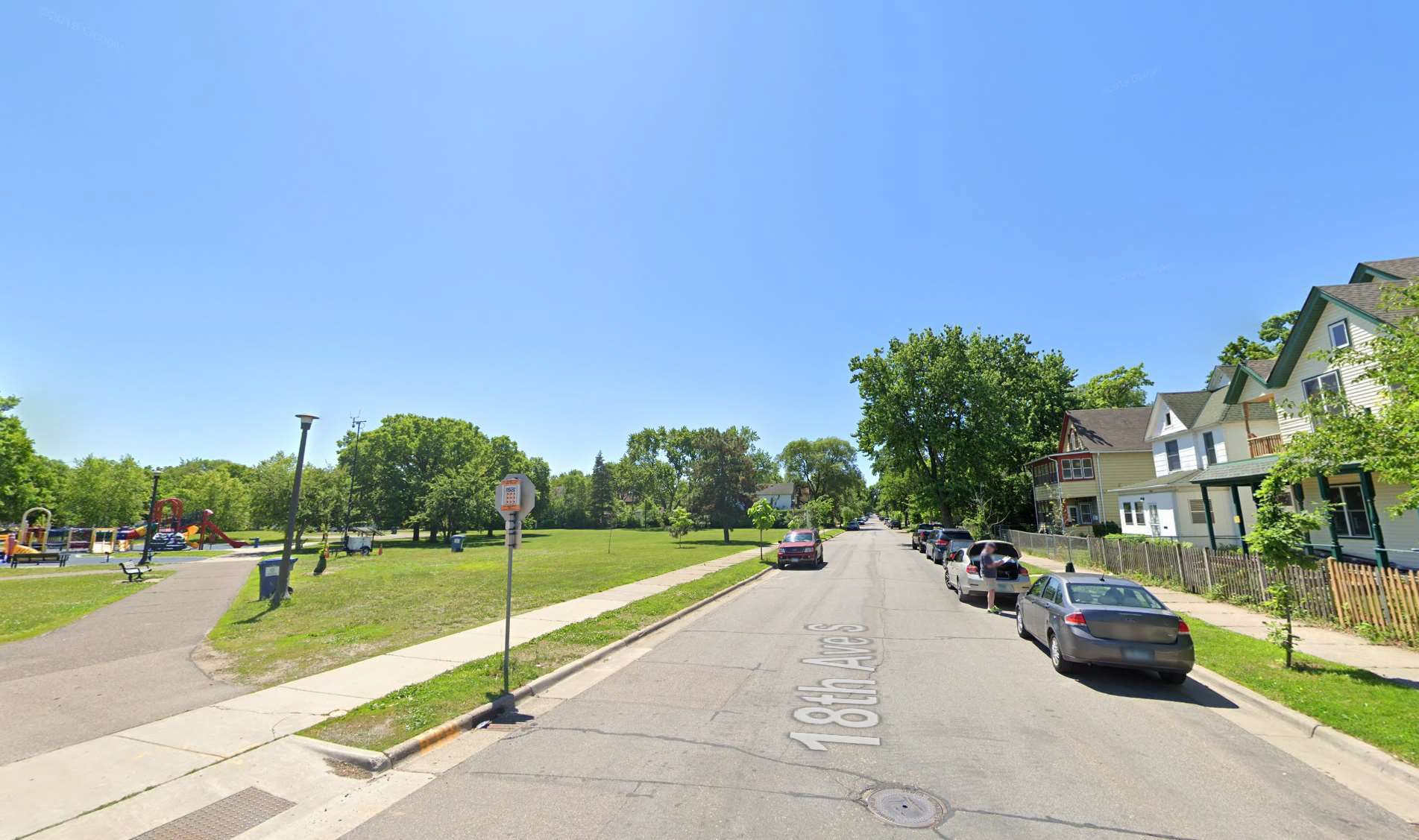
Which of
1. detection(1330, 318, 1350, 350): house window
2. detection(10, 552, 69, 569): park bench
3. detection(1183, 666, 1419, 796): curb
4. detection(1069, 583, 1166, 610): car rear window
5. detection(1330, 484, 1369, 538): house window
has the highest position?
detection(1330, 318, 1350, 350): house window

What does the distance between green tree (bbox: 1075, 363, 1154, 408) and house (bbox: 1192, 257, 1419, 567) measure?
40912mm

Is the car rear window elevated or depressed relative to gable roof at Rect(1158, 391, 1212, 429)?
depressed

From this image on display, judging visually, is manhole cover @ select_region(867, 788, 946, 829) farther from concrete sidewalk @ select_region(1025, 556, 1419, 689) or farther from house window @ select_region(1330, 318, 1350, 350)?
house window @ select_region(1330, 318, 1350, 350)

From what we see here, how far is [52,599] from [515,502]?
1880cm

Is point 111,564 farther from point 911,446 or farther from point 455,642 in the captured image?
point 911,446

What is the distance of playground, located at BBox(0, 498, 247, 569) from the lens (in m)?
31.9

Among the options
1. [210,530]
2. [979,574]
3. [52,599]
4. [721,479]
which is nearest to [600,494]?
[721,479]

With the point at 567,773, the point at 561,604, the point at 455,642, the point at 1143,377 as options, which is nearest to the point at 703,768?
the point at 567,773

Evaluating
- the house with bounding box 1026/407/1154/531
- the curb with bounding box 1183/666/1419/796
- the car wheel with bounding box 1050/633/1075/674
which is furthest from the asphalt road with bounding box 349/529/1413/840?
the house with bounding box 1026/407/1154/531

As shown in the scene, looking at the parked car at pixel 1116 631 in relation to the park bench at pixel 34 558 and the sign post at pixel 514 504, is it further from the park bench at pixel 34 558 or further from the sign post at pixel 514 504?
the park bench at pixel 34 558

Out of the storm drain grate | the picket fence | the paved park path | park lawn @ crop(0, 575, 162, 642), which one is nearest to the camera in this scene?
the storm drain grate

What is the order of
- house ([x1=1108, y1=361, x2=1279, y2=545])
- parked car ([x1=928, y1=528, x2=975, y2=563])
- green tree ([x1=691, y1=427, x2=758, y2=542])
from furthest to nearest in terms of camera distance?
1. green tree ([x1=691, y1=427, x2=758, y2=542])
2. parked car ([x1=928, y1=528, x2=975, y2=563])
3. house ([x1=1108, y1=361, x2=1279, y2=545])

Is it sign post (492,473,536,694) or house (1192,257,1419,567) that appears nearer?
sign post (492,473,536,694)

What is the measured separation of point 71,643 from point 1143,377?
267ft
